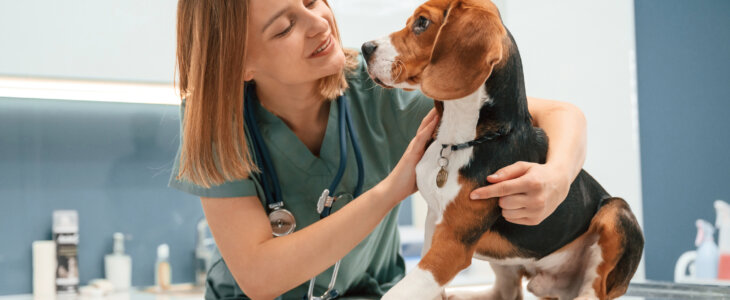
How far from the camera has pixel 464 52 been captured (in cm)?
76

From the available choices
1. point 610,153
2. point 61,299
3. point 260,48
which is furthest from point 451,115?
point 610,153

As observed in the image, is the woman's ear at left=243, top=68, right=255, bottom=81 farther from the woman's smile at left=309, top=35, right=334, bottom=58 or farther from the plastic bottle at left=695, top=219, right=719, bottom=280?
the plastic bottle at left=695, top=219, right=719, bottom=280

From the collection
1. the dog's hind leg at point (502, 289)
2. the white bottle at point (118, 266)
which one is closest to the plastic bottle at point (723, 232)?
the dog's hind leg at point (502, 289)

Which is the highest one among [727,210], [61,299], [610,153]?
[610,153]

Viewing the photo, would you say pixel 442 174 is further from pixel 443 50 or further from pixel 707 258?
pixel 707 258

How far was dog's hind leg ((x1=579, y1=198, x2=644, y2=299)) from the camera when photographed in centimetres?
87

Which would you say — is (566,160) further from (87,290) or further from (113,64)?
(87,290)

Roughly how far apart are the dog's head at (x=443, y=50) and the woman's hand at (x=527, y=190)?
122mm

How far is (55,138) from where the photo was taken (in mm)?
2285

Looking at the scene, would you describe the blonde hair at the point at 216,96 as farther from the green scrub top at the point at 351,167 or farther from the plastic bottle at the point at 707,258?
the plastic bottle at the point at 707,258

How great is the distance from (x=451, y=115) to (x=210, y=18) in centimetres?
50

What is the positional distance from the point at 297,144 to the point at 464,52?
0.55m

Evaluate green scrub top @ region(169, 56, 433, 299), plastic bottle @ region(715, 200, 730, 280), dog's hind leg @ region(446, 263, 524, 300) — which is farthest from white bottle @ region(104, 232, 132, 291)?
plastic bottle @ region(715, 200, 730, 280)

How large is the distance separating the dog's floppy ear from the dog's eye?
44 mm
